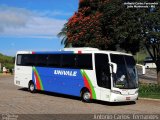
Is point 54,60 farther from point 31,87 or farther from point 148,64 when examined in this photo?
point 148,64

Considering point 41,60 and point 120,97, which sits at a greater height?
point 41,60

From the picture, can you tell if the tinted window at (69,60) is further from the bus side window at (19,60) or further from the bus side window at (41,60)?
the bus side window at (19,60)

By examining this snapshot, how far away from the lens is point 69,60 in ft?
75.8

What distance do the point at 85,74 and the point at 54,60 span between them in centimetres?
348

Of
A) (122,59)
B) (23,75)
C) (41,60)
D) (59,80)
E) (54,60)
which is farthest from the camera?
(23,75)

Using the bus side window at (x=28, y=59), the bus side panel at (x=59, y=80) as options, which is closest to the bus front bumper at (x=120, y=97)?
the bus side panel at (x=59, y=80)

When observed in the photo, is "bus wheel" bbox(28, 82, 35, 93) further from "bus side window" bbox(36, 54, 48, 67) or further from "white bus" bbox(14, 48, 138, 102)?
"bus side window" bbox(36, 54, 48, 67)

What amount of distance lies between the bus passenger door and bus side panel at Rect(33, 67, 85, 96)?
147 cm

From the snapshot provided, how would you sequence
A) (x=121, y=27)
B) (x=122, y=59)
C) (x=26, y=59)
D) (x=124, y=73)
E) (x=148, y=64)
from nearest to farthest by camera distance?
(x=124, y=73)
(x=122, y=59)
(x=121, y=27)
(x=26, y=59)
(x=148, y=64)

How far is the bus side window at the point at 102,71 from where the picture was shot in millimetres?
20000

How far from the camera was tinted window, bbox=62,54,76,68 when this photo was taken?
22753 mm

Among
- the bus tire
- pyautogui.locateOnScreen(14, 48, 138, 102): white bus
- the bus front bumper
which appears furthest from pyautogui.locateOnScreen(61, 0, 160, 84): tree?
the bus front bumper

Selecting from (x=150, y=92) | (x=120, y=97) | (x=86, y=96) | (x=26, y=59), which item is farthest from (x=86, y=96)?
(x=26, y=59)

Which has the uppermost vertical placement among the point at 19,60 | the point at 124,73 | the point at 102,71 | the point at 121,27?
the point at 121,27
